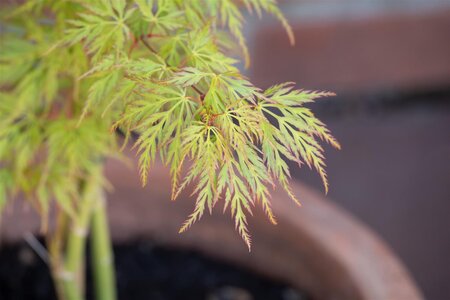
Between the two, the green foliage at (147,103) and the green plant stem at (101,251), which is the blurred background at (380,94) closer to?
the green plant stem at (101,251)

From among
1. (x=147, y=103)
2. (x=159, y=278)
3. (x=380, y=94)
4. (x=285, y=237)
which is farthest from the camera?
(x=380, y=94)

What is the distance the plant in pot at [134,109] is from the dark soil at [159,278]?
7.6 inches

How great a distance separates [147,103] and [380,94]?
1.53 metres

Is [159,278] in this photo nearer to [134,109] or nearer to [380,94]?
[134,109]

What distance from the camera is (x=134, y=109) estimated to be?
55 centimetres

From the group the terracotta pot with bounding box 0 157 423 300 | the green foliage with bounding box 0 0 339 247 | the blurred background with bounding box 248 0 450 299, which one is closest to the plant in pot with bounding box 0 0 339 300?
the green foliage with bounding box 0 0 339 247

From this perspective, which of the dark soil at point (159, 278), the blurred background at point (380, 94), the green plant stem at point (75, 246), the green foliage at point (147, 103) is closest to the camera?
the green foliage at point (147, 103)

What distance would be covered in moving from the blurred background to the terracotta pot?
0.60 m

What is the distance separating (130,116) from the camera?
55 centimetres

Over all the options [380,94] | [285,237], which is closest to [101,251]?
[285,237]

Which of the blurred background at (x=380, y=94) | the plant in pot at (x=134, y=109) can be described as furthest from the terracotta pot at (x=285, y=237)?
the blurred background at (x=380, y=94)

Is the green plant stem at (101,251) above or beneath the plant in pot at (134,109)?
beneath

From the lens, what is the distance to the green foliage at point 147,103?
0.53 meters

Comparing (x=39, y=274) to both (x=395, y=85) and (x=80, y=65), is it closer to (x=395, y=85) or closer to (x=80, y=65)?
(x=80, y=65)
